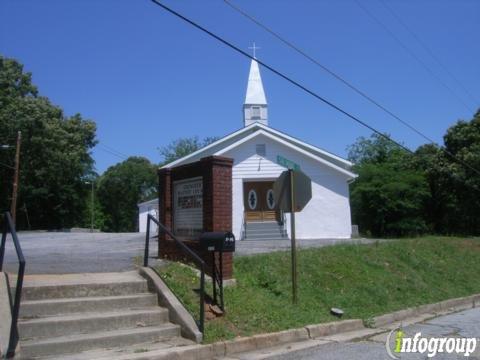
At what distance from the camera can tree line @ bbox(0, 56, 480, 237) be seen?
31.6 meters

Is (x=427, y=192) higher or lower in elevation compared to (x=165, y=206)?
higher

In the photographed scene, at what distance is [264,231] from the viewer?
26.8m

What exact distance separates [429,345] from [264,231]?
18520 mm

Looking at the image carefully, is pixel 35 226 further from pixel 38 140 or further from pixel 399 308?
pixel 399 308

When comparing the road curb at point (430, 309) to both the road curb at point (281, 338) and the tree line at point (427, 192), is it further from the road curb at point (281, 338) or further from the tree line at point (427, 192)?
the tree line at point (427, 192)

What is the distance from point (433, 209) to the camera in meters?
36.4

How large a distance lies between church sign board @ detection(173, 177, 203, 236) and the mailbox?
1.54 metres

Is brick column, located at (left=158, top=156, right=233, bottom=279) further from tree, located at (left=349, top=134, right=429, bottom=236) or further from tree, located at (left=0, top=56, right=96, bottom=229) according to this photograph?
tree, located at (left=0, top=56, right=96, bottom=229)

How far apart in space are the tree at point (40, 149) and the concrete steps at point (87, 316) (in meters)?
39.1

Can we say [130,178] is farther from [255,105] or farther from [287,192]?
[287,192]

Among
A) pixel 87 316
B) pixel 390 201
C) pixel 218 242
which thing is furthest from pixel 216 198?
pixel 390 201

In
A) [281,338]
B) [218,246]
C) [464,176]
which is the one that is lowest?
[281,338]

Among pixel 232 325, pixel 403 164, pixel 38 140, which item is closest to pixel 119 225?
pixel 38 140

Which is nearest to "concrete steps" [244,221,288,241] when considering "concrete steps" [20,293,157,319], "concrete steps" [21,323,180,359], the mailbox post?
the mailbox post
